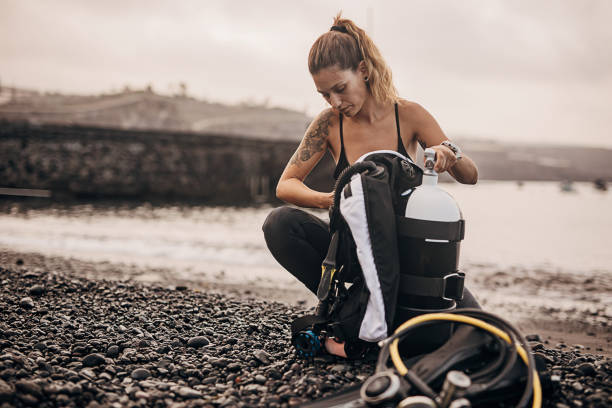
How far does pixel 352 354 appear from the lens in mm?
2637

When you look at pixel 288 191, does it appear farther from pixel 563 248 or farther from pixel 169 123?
pixel 169 123

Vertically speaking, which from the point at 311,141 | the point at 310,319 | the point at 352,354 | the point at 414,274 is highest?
the point at 311,141

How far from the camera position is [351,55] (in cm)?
287

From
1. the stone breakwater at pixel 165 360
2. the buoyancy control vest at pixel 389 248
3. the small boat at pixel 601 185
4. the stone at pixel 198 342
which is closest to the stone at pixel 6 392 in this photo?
the stone breakwater at pixel 165 360

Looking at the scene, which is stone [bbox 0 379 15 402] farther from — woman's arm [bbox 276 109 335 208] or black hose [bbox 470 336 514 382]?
black hose [bbox 470 336 514 382]

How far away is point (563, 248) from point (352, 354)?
11.2m

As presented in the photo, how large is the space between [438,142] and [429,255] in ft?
3.48

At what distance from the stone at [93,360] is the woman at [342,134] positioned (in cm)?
131

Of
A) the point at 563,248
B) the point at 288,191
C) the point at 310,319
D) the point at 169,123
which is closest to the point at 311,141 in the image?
the point at 288,191

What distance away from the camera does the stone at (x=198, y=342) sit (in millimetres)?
3066

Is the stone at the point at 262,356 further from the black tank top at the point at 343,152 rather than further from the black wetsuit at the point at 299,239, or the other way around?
the black tank top at the point at 343,152

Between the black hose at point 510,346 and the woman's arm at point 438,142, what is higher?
the woman's arm at point 438,142

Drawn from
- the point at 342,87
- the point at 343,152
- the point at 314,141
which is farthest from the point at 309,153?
the point at 342,87

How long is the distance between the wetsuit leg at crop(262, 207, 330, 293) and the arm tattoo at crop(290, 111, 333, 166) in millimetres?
467
